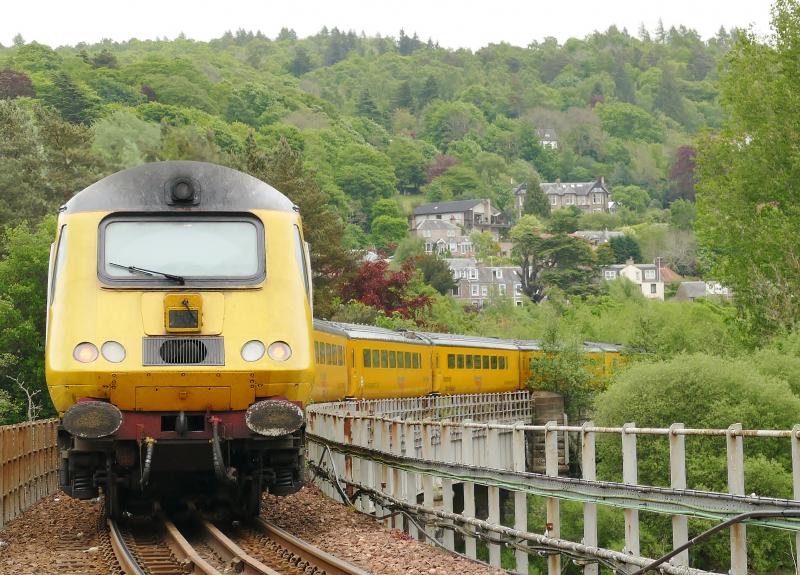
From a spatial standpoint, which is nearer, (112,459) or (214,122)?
(112,459)

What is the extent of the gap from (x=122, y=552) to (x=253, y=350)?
215cm

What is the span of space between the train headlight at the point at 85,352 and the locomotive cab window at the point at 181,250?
68 cm

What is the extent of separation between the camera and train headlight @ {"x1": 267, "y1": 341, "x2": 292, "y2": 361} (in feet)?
41.3

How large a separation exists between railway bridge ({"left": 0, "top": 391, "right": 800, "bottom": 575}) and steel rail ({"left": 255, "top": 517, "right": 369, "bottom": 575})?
1651 mm

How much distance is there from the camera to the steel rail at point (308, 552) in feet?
35.8

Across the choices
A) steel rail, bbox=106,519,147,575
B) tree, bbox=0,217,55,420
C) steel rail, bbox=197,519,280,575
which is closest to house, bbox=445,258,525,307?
tree, bbox=0,217,55,420

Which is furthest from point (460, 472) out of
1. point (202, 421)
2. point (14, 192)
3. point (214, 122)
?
point (214, 122)

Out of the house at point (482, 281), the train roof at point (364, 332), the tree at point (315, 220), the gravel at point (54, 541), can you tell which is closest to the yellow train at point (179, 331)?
the gravel at point (54, 541)

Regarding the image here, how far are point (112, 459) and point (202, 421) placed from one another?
93cm

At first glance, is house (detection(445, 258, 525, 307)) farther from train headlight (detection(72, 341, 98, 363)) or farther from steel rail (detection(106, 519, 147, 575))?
train headlight (detection(72, 341, 98, 363))

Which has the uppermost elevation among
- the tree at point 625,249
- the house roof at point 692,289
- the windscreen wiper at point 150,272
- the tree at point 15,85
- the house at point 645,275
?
the tree at point 15,85

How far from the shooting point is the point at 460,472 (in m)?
13.6

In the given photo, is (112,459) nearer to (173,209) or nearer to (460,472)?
(173,209)

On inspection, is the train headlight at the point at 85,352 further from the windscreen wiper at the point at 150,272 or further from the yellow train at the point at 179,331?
the windscreen wiper at the point at 150,272
